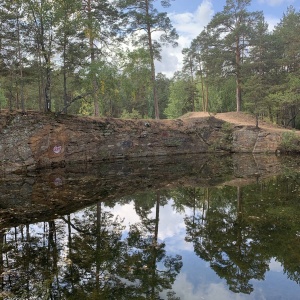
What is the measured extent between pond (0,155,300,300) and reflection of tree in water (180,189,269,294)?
0.02m

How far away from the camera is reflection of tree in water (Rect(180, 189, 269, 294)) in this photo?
5086 mm

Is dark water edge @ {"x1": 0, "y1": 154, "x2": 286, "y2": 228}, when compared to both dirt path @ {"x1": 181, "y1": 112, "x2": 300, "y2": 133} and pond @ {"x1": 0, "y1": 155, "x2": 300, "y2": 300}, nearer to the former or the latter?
pond @ {"x1": 0, "y1": 155, "x2": 300, "y2": 300}

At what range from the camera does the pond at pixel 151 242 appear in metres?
4.68

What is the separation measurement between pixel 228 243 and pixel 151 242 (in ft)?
6.05

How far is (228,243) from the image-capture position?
20.8 feet

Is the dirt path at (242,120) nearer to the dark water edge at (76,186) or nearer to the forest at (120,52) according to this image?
the forest at (120,52)

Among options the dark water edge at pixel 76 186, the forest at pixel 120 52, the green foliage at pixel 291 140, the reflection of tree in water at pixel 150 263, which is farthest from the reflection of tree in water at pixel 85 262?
the green foliage at pixel 291 140

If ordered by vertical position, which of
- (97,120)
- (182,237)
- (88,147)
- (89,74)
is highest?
Result: (89,74)

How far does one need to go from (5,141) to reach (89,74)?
Result: 24.1 ft

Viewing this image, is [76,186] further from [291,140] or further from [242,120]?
[242,120]

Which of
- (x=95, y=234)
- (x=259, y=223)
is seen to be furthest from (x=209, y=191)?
(x=95, y=234)

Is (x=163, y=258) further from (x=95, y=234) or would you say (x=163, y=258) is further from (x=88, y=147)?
(x=88, y=147)

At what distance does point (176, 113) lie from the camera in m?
47.5

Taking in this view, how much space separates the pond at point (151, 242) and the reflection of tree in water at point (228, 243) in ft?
→ 0.07
